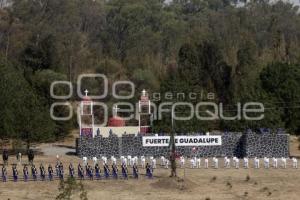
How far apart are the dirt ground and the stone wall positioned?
7127 millimetres

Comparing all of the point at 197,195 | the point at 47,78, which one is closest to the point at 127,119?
the point at 47,78

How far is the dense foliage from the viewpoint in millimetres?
57625

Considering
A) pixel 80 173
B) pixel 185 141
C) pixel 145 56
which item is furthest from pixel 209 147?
pixel 145 56

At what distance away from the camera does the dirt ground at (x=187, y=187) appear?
126ft

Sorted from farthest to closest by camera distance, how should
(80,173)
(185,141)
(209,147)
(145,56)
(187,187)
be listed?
(145,56) → (209,147) → (185,141) → (80,173) → (187,187)

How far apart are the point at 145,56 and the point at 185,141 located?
4681 centimetres

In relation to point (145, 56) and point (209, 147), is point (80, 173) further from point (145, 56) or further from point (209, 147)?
point (145, 56)

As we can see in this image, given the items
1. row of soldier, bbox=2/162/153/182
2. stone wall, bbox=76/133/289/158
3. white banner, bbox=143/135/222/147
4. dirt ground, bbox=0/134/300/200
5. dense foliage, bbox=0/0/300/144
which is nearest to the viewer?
dirt ground, bbox=0/134/300/200

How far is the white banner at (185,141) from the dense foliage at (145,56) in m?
4.84

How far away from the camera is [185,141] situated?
171 feet

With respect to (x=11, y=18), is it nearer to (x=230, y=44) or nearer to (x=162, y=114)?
(x=230, y=44)

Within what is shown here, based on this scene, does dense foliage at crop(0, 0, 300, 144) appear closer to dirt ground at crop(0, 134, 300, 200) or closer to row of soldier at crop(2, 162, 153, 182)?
row of soldier at crop(2, 162, 153, 182)

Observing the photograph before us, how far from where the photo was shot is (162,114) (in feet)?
Result: 190

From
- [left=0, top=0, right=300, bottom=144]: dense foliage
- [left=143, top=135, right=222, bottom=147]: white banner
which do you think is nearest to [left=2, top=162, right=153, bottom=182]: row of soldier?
[left=143, top=135, right=222, bottom=147]: white banner
